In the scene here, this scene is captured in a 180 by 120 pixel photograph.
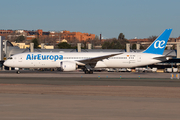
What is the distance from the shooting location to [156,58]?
150 feet

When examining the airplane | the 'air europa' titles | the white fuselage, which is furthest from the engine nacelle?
the 'air europa' titles

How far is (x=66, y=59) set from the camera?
1770 inches

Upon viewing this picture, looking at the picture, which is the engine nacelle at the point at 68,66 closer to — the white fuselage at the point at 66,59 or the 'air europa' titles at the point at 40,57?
the white fuselage at the point at 66,59

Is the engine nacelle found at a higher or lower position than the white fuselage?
lower

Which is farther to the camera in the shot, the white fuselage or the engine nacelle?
the white fuselage

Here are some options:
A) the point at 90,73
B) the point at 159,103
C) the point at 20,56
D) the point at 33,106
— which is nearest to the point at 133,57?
the point at 90,73

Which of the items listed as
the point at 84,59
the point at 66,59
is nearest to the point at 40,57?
the point at 66,59

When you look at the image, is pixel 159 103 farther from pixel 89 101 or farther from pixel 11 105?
pixel 11 105

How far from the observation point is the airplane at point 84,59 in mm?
44156

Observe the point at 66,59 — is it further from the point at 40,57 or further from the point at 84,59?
the point at 40,57

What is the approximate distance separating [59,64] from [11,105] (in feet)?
98.1

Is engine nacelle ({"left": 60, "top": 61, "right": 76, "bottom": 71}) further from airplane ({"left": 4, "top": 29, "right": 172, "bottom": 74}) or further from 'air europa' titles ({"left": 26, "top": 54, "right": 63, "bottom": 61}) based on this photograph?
'air europa' titles ({"left": 26, "top": 54, "right": 63, "bottom": 61})

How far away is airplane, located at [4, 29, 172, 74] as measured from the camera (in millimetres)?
44156

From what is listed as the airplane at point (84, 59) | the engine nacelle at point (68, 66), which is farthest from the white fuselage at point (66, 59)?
the engine nacelle at point (68, 66)
